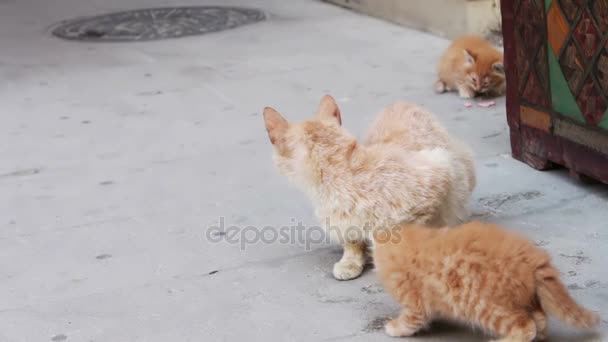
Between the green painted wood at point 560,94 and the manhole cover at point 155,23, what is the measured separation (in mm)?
5922

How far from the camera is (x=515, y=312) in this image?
306cm

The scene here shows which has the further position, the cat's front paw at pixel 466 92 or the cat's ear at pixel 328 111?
the cat's front paw at pixel 466 92

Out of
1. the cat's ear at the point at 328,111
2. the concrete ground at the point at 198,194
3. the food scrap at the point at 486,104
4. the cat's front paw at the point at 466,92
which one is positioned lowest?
the food scrap at the point at 486,104

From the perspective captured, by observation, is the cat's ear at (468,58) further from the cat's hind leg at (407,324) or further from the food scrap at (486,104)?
the cat's hind leg at (407,324)

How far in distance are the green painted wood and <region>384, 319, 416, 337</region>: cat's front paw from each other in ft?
6.34

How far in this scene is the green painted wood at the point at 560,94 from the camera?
187 inches

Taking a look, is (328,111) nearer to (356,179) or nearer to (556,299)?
(356,179)

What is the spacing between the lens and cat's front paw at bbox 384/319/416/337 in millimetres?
3338

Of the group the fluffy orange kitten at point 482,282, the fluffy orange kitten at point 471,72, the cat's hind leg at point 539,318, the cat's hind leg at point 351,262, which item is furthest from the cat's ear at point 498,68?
the cat's hind leg at point 539,318

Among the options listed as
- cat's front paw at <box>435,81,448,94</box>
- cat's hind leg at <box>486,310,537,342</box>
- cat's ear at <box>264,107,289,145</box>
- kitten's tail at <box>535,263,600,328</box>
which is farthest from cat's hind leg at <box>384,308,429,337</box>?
cat's front paw at <box>435,81,448,94</box>

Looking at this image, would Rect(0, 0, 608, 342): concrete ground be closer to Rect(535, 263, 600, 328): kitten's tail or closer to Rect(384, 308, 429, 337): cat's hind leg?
Rect(384, 308, 429, 337): cat's hind leg

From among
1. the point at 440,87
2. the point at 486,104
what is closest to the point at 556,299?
the point at 486,104

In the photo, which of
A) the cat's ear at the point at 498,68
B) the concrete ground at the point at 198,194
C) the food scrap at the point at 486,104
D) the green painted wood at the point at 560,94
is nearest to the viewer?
the concrete ground at the point at 198,194

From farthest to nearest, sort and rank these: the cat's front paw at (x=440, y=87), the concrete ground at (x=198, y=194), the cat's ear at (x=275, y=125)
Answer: the cat's front paw at (x=440, y=87), the cat's ear at (x=275, y=125), the concrete ground at (x=198, y=194)
